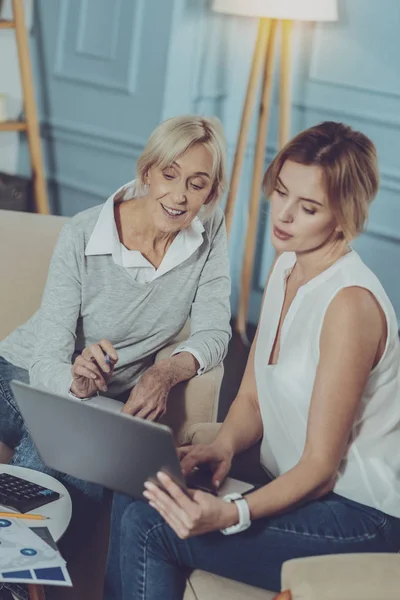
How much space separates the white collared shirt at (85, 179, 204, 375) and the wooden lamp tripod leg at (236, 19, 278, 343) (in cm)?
164

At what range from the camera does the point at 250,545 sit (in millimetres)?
1518

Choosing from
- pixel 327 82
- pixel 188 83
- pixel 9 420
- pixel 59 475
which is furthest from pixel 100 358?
pixel 327 82

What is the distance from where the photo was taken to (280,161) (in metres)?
1.63

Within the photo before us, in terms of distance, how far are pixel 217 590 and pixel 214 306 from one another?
785mm

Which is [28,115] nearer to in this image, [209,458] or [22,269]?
[22,269]

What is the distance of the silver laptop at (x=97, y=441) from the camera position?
4.51 feet

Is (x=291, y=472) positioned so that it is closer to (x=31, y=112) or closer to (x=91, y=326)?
(x=91, y=326)

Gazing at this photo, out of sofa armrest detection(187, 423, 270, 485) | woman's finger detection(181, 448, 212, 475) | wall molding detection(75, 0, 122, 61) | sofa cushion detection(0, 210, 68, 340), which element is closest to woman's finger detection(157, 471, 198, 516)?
woman's finger detection(181, 448, 212, 475)

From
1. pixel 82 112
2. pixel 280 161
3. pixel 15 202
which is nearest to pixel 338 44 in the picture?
pixel 82 112

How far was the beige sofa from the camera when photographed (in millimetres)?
1358

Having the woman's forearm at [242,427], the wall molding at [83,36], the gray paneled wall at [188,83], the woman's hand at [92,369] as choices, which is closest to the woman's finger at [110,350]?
the woman's hand at [92,369]

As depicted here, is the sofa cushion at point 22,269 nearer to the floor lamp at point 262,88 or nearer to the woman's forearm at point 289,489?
the woman's forearm at point 289,489

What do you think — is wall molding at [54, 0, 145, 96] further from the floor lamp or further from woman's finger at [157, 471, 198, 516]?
woman's finger at [157, 471, 198, 516]

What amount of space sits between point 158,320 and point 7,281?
41cm
